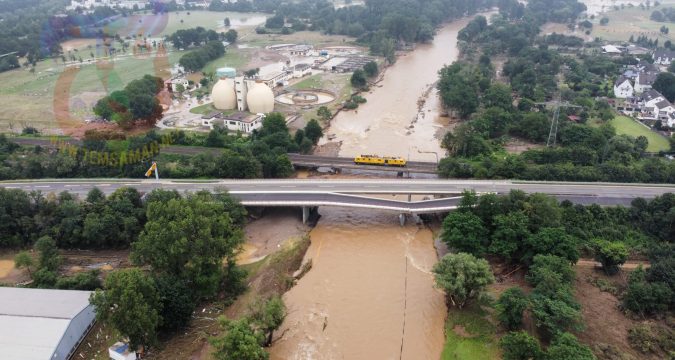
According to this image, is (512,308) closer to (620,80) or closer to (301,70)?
(620,80)

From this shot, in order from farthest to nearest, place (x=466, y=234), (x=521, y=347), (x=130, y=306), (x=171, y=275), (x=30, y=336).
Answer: (x=466, y=234)
(x=171, y=275)
(x=30, y=336)
(x=521, y=347)
(x=130, y=306)

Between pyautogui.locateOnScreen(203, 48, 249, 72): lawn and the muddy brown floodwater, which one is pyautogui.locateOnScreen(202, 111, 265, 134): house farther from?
pyautogui.locateOnScreen(203, 48, 249, 72): lawn

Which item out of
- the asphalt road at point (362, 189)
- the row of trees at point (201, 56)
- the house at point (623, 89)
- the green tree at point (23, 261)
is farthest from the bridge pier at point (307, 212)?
the row of trees at point (201, 56)

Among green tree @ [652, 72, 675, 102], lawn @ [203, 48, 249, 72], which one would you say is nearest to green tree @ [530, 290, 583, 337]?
green tree @ [652, 72, 675, 102]

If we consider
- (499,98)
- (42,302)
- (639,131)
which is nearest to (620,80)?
(639,131)

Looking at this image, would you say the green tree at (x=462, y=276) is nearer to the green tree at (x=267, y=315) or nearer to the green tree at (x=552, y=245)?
the green tree at (x=552, y=245)
